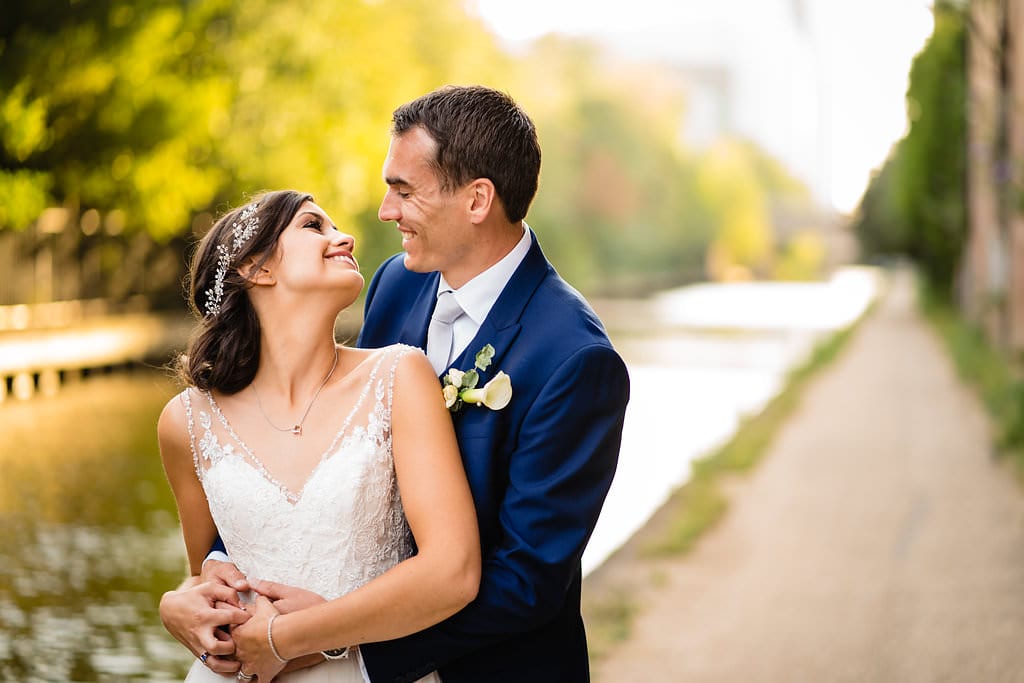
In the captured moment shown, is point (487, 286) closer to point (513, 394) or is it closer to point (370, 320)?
point (513, 394)

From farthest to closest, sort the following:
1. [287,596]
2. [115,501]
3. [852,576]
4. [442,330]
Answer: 1. [115,501]
2. [852,576]
3. [442,330]
4. [287,596]

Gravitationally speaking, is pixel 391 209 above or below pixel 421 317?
above

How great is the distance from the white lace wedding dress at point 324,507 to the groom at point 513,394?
0.11 m

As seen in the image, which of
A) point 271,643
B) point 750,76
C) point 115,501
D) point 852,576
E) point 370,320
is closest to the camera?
point 271,643

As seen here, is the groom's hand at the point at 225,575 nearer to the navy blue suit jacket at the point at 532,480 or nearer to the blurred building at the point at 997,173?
the navy blue suit jacket at the point at 532,480

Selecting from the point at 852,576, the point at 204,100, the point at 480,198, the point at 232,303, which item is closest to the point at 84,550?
the point at 852,576

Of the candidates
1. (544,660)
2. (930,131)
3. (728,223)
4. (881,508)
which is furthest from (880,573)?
(728,223)

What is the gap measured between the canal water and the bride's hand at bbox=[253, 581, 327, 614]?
75.9 inches

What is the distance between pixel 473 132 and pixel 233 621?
114cm

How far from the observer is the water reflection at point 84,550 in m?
7.20

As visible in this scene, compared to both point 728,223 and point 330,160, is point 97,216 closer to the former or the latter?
point 330,160

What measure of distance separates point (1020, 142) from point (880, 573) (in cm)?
1093

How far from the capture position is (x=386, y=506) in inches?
106

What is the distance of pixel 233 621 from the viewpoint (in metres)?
2.56
